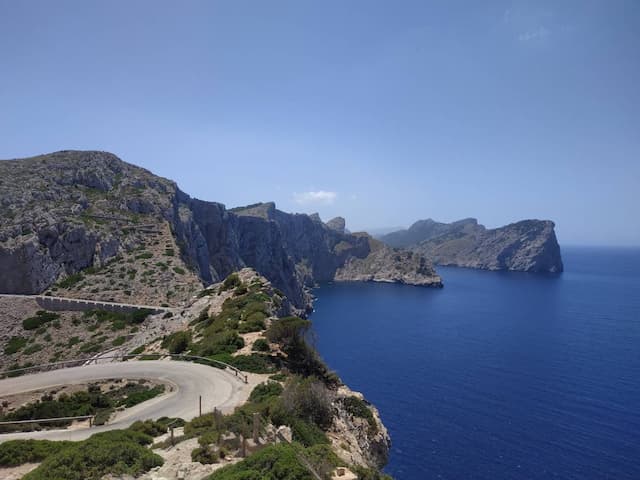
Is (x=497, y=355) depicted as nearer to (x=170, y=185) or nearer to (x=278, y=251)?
(x=170, y=185)

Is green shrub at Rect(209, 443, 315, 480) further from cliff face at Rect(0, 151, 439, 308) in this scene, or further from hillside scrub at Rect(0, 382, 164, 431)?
cliff face at Rect(0, 151, 439, 308)

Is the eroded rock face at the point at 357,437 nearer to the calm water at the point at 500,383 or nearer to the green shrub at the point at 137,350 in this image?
the green shrub at the point at 137,350

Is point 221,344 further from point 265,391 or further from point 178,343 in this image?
point 265,391

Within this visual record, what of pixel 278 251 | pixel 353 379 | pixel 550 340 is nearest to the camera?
pixel 353 379

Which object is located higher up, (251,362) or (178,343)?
(251,362)

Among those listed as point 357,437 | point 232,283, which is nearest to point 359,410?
point 357,437

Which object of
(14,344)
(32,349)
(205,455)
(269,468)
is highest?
(269,468)

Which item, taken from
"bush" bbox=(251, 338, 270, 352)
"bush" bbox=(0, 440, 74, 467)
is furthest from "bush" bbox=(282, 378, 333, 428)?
"bush" bbox=(251, 338, 270, 352)

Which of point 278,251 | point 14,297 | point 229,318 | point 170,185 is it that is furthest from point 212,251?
point 229,318
